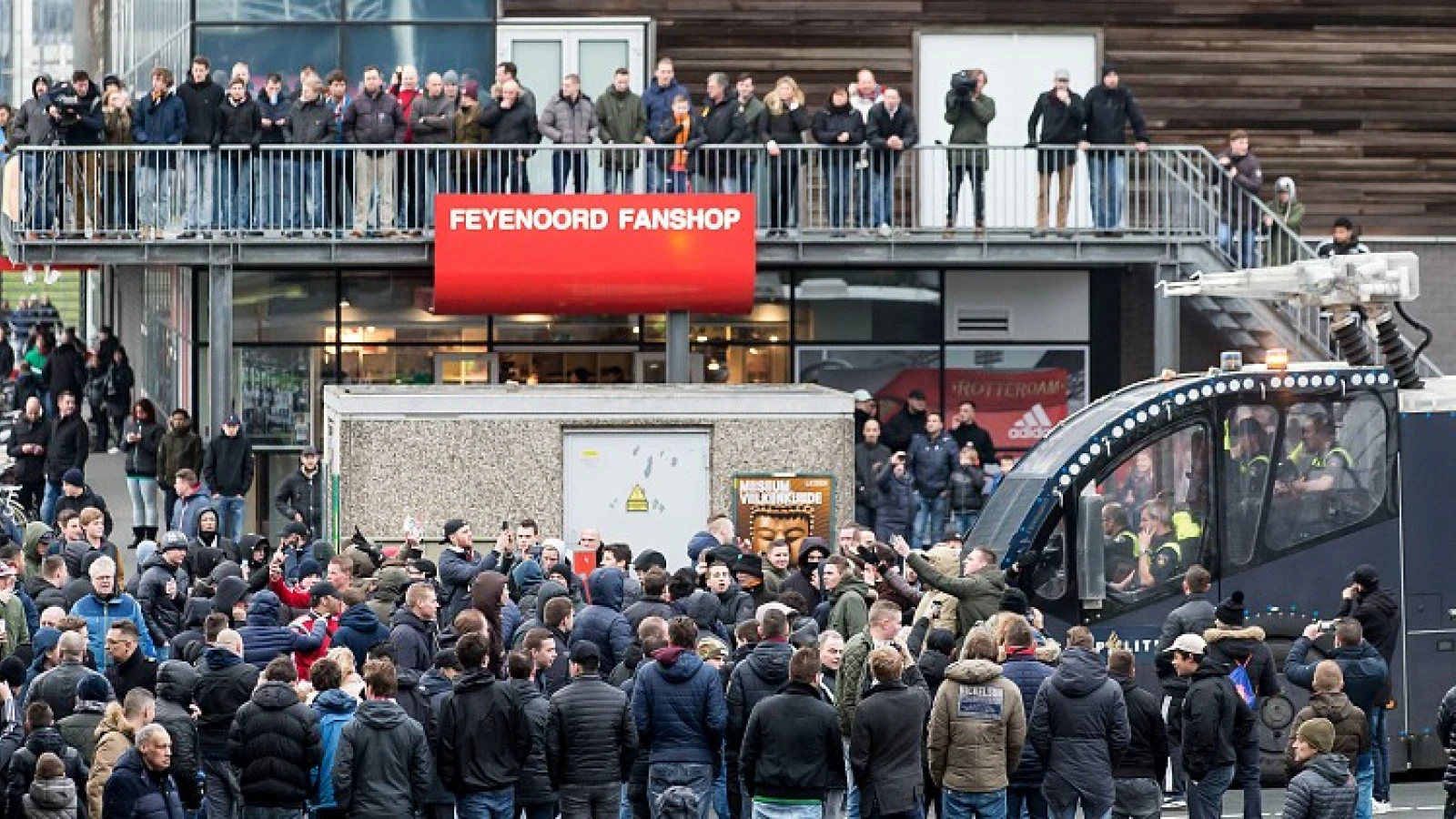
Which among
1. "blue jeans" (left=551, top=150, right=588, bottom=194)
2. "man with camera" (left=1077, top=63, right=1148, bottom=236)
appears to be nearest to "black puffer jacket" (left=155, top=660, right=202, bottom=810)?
"blue jeans" (left=551, top=150, right=588, bottom=194)

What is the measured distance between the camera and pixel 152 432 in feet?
98.3

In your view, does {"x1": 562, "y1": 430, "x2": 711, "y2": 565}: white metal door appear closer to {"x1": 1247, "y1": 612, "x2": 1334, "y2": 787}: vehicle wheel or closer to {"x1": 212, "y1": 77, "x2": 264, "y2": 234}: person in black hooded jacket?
{"x1": 212, "y1": 77, "x2": 264, "y2": 234}: person in black hooded jacket

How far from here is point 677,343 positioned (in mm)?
31266

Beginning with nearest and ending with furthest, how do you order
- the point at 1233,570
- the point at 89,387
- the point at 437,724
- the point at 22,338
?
1. the point at 437,724
2. the point at 1233,570
3. the point at 89,387
4. the point at 22,338

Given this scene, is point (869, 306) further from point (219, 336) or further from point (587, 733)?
point (587, 733)

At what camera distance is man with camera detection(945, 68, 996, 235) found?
30625mm

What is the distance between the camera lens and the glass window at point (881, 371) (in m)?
33.2

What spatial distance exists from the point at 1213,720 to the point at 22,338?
45.6m

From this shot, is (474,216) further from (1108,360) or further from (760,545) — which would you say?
(1108,360)

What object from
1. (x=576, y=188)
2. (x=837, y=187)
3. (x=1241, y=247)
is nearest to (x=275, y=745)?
(x=576, y=188)

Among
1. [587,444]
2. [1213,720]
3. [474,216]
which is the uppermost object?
[474,216]

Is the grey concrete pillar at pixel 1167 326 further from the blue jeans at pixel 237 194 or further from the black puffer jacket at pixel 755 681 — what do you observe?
the black puffer jacket at pixel 755 681

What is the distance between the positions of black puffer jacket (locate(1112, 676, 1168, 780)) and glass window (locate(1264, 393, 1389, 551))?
4.22m

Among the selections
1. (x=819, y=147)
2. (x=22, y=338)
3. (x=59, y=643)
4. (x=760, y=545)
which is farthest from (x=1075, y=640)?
(x=22, y=338)
